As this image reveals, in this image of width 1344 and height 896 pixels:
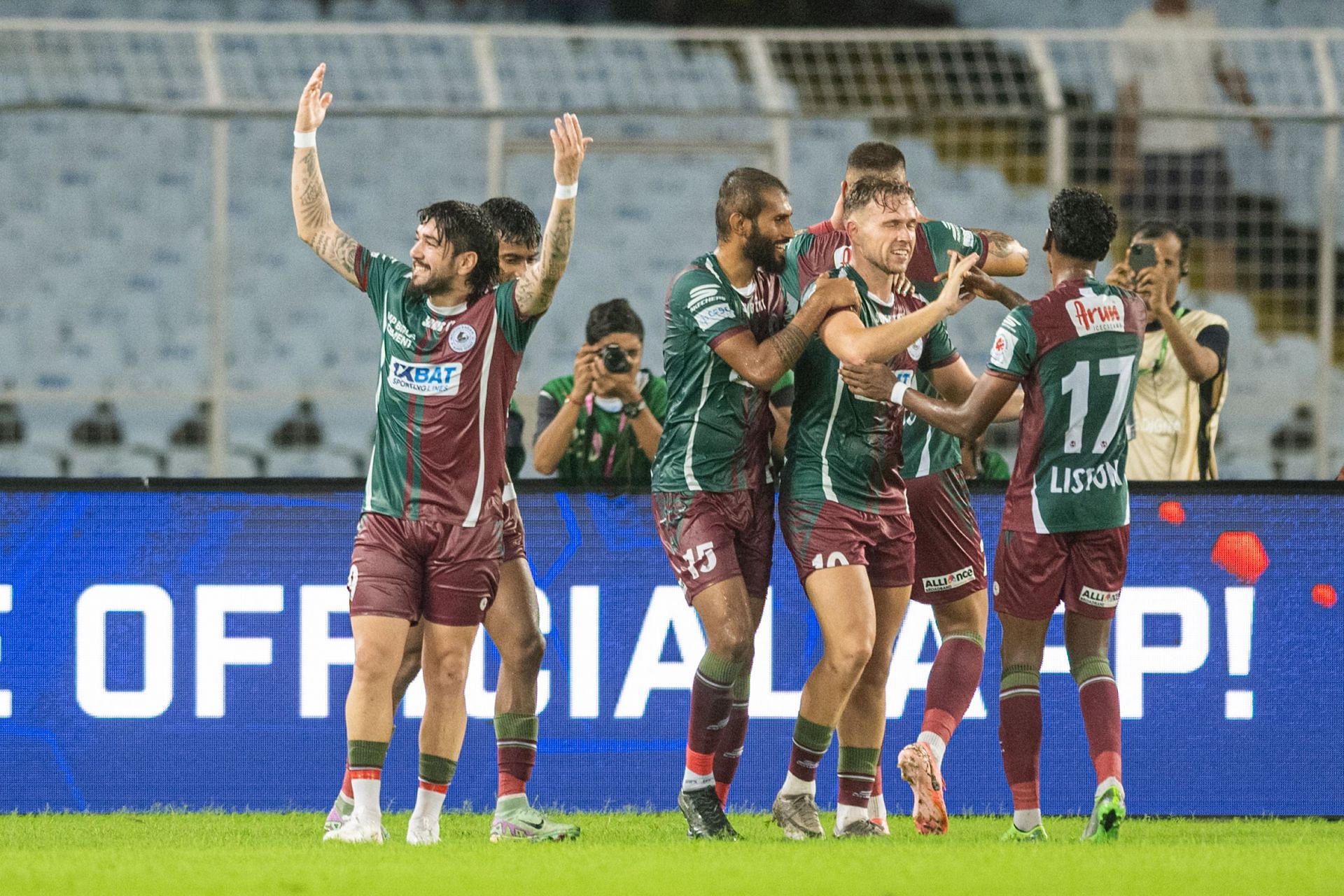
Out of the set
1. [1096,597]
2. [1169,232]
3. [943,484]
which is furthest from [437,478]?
[1169,232]

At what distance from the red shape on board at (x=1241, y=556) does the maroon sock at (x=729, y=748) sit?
6.74 feet

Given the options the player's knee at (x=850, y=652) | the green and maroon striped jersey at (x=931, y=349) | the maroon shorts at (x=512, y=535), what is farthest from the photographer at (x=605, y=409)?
the player's knee at (x=850, y=652)

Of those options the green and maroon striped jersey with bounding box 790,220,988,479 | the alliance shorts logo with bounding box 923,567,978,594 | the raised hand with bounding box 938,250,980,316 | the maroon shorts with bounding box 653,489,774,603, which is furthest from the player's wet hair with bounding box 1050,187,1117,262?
the maroon shorts with bounding box 653,489,774,603

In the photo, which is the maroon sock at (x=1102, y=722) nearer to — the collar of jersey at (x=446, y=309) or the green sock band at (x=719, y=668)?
the green sock band at (x=719, y=668)

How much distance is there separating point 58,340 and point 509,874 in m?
8.39

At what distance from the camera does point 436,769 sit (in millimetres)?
5539

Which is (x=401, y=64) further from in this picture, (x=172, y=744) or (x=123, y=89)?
(x=172, y=744)

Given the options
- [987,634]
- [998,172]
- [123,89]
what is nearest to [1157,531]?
[987,634]

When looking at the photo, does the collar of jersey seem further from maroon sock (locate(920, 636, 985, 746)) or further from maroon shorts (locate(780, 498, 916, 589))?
maroon sock (locate(920, 636, 985, 746))

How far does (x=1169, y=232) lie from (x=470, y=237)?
3.38 m

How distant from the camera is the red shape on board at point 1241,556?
6844mm

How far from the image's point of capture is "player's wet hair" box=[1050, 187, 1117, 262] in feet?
18.7

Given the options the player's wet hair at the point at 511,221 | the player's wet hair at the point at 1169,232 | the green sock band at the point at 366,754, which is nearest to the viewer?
the green sock band at the point at 366,754

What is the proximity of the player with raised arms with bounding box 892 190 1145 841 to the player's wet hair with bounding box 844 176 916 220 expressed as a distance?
484mm
